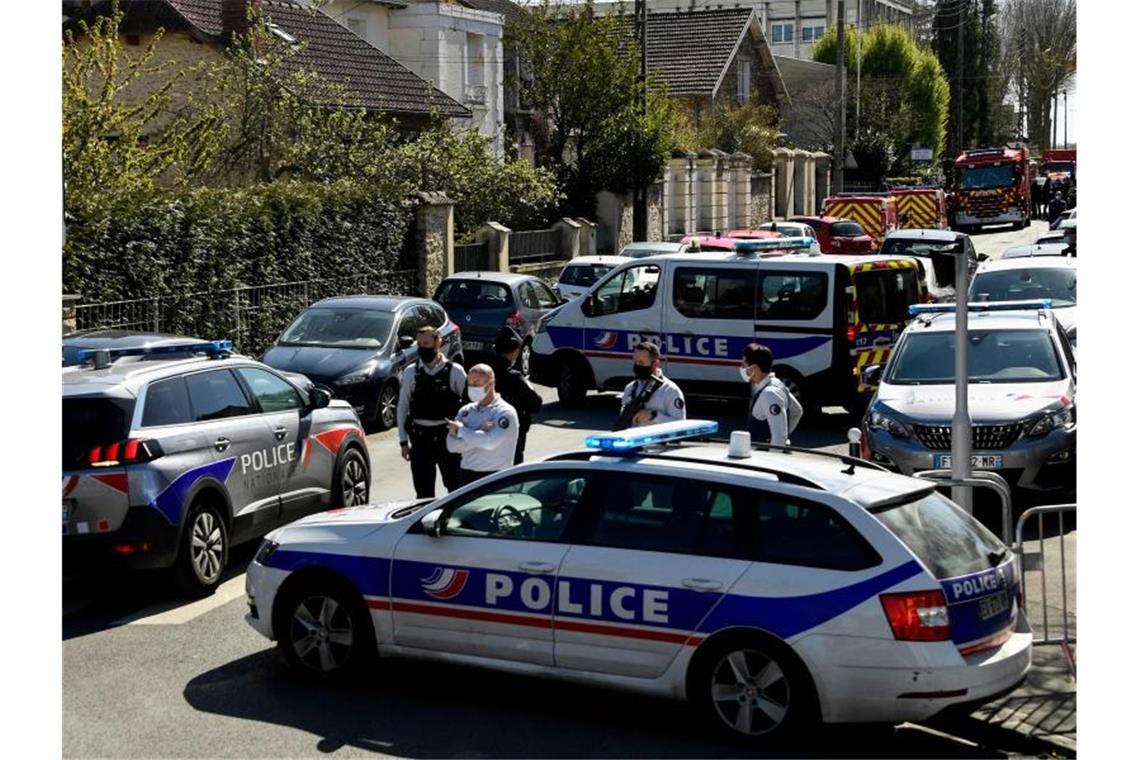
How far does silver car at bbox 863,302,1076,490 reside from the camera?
13875mm

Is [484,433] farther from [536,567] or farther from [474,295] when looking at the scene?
[474,295]

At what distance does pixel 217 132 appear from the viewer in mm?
27312

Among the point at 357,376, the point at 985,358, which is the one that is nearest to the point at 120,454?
the point at 985,358

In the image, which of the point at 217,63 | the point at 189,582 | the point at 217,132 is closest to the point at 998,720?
the point at 189,582

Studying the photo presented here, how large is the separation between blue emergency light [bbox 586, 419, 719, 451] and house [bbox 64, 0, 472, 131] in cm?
2249

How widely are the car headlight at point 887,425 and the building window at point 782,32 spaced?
9861 centimetres

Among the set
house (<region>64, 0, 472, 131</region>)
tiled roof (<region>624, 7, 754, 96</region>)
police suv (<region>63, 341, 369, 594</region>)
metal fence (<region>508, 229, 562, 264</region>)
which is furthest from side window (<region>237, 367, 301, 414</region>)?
tiled roof (<region>624, 7, 754, 96</region>)

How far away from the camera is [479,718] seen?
28.1 ft

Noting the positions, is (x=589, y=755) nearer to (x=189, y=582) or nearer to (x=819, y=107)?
(x=189, y=582)

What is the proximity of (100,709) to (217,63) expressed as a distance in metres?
24.6

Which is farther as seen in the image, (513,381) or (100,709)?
(513,381)

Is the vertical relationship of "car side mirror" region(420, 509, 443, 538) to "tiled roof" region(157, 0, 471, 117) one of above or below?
below

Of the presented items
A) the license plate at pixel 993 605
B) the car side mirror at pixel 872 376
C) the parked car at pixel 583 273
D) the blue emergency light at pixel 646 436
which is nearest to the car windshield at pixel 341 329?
the car side mirror at pixel 872 376

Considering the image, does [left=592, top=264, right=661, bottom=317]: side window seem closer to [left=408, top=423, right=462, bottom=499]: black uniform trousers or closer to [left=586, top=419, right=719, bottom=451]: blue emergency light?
[left=408, top=423, right=462, bottom=499]: black uniform trousers
